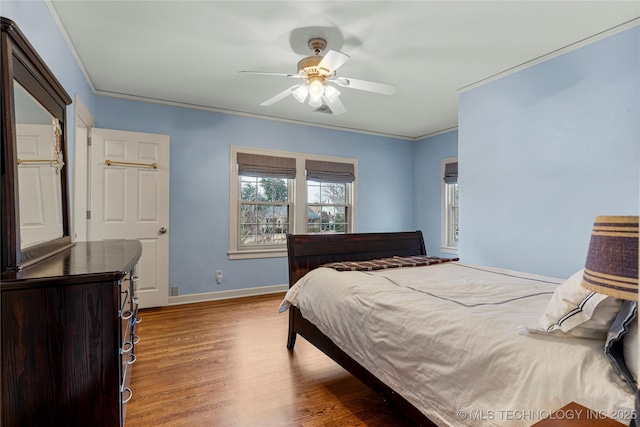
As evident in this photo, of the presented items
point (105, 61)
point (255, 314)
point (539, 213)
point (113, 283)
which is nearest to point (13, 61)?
point (113, 283)

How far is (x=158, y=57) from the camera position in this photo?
2.87m

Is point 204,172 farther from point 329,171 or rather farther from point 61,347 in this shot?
point 61,347

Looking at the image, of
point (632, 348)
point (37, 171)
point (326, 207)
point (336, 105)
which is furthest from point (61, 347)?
point (326, 207)

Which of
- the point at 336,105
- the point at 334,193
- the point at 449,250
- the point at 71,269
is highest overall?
the point at 336,105

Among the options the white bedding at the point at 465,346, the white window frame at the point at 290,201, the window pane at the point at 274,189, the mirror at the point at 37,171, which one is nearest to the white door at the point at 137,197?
the white window frame at the point at 290,201

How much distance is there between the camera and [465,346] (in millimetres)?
1250

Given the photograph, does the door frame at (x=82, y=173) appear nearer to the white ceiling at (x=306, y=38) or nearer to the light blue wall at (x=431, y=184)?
the white ceiling at (x=306, y=38)

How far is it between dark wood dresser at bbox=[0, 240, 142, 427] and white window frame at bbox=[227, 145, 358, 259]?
125 inches

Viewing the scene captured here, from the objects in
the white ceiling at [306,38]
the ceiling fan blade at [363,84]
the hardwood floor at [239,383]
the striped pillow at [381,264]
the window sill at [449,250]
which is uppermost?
the white ceiling at [306,38]

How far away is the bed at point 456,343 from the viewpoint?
1.00 meters

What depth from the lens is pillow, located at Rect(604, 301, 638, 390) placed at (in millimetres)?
901

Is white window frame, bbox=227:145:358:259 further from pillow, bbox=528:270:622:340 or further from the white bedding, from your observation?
pillow, bbox=528:270:622:340

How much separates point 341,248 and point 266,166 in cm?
216

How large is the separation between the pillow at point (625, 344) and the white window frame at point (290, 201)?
3918mm
